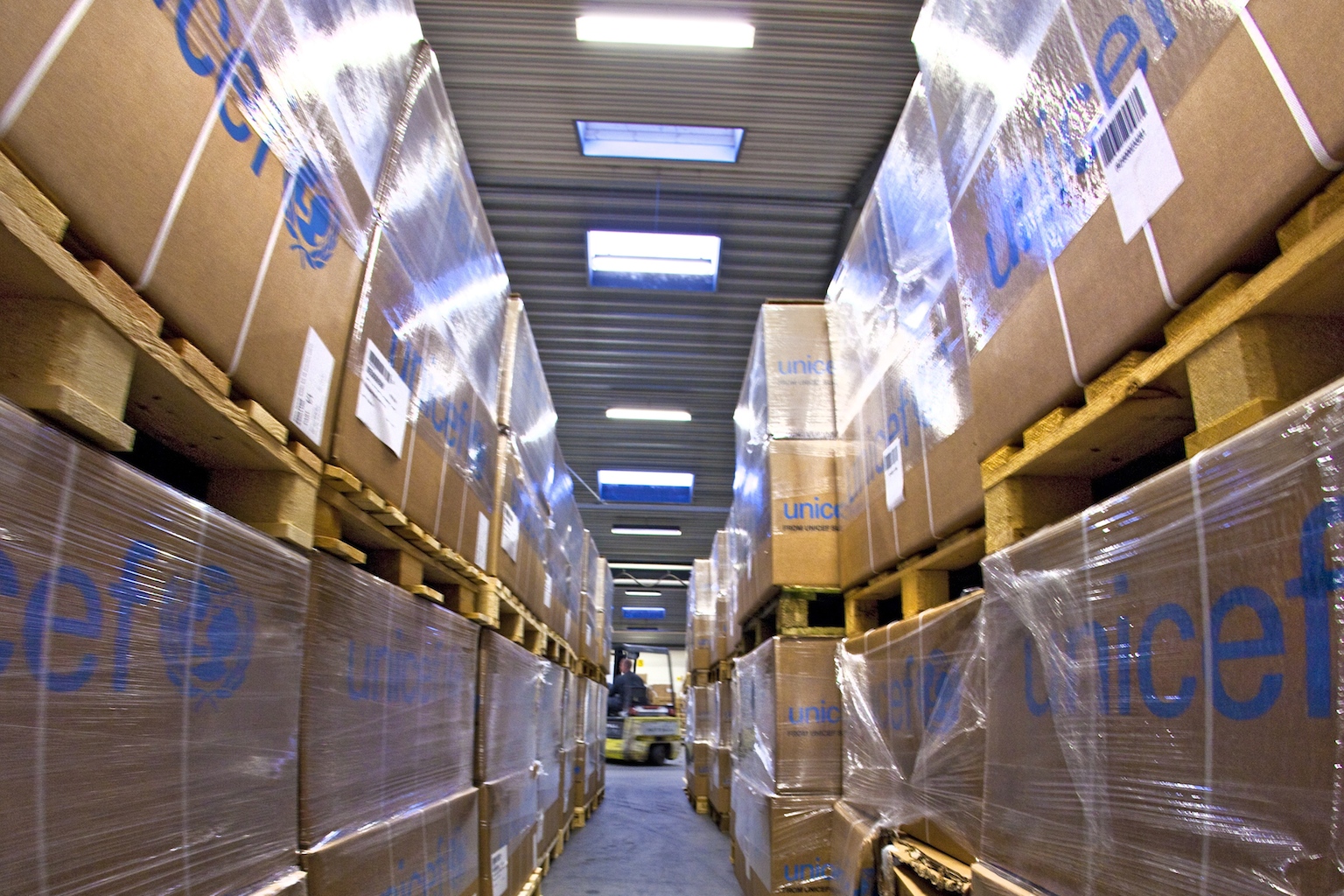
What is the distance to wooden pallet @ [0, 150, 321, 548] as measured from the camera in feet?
3.21

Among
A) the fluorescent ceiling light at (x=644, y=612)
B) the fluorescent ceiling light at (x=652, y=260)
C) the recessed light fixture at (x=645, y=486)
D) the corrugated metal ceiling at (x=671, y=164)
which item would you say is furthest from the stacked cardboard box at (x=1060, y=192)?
the fluorescent ceiling light at (x=644, y=612)

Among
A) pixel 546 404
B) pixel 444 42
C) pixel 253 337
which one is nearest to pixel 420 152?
pixel 253 337

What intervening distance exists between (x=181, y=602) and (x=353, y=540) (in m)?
1.24

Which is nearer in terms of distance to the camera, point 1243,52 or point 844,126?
point 1243,52

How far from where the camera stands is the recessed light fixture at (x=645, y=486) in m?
12.6

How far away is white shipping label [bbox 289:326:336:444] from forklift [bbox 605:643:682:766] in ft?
52.9

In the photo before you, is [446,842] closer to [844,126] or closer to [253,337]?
[253,337]

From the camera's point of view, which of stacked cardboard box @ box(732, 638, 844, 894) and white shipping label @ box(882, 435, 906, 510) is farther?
stacked cardboard box @ box(732, 638, 844, 894)

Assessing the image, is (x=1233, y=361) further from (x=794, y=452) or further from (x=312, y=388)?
(x=794, y=452)

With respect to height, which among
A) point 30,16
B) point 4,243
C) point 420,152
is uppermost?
point 420,152

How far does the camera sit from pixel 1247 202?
3.68 ft

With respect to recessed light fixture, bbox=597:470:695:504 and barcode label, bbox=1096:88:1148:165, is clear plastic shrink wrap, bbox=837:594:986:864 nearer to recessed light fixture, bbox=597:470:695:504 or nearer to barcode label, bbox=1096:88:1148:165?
barcode label, bbox=1096:88:1148:165

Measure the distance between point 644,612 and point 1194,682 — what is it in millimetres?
24142

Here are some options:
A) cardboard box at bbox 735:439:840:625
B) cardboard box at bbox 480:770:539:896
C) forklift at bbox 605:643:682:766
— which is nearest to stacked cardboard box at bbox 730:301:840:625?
cardboard box at bbox 735:439:840:625
